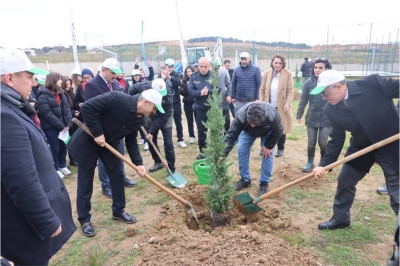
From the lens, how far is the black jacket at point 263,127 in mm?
4012

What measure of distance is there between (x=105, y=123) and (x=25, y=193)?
1.83 m

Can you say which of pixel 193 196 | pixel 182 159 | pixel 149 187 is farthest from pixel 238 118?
pixel 182 159

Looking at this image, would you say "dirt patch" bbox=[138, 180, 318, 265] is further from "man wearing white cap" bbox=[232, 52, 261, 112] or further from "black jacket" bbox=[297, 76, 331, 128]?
"man wearing white cap" bbox=[232, 52, 261, 112]

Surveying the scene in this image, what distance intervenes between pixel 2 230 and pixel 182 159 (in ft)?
15.7

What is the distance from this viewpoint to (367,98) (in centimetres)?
303

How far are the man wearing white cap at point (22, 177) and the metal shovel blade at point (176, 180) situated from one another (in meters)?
3.04

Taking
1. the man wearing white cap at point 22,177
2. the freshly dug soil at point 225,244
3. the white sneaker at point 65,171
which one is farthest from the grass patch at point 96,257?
the white sneaker at point 65,171

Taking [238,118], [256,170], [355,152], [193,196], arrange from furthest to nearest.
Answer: [256,170] → [193,196] → [238,118] → [355,152]

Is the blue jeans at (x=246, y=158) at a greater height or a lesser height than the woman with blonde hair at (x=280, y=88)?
lesser

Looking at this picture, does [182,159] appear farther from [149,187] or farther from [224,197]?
[224,197]

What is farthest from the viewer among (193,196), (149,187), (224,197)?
(149,187)

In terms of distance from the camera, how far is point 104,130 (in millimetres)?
3553

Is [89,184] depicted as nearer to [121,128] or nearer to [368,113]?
[121,128]

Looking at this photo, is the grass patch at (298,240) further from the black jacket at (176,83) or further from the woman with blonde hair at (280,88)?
the black jacket at (176,83)
